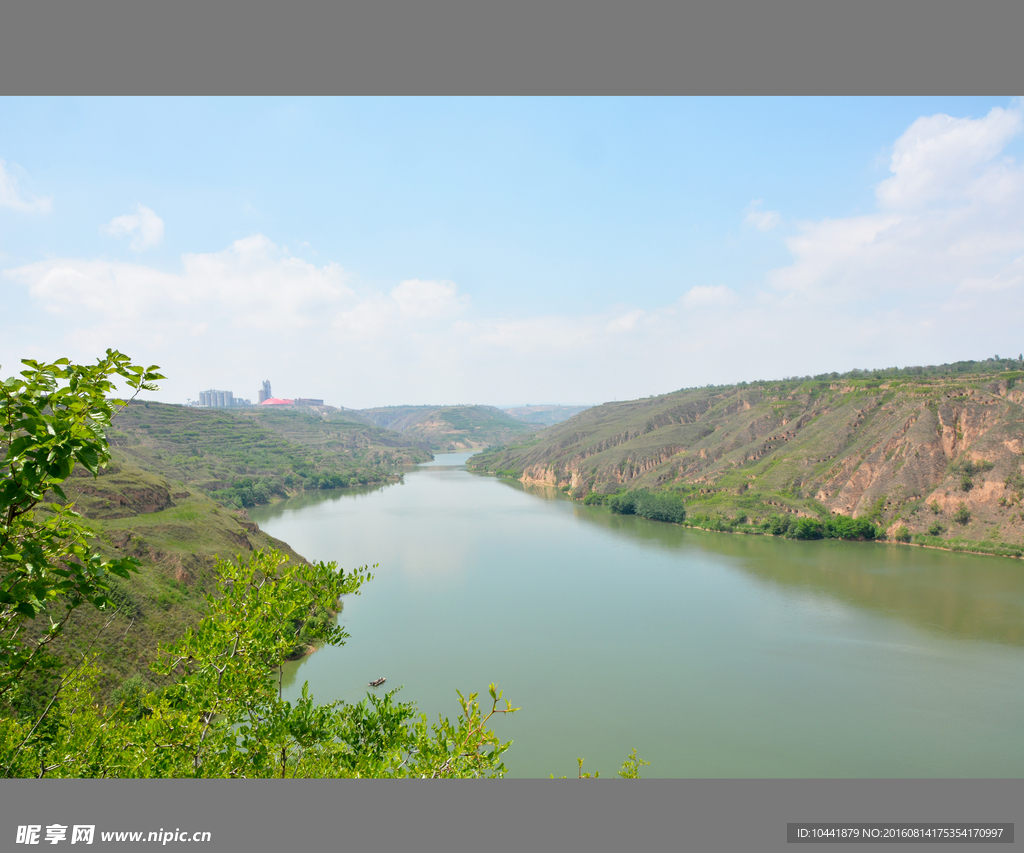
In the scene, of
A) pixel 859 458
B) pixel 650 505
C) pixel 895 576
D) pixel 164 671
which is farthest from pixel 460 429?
pixel 164 671

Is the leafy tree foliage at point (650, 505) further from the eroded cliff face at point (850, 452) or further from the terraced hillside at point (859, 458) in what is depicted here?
the eroded cliff face at point (850, 452)

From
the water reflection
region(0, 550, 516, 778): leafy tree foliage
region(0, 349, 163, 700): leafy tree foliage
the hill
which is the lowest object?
the water reflection

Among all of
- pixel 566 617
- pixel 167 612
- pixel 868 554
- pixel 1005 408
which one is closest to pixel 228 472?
pixel 167 612

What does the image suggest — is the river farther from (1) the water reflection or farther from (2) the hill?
(2) the hill

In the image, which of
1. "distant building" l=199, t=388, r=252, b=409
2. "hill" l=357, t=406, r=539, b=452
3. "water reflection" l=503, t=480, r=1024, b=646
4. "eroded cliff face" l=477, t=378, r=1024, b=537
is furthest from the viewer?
"distant building" l=199, t=388, r=252, b=409

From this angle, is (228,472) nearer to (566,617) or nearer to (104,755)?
(566,617)

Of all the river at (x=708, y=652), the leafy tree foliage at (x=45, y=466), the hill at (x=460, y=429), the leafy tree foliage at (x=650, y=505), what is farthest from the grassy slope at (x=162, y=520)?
the hill at (x=460, y=429)

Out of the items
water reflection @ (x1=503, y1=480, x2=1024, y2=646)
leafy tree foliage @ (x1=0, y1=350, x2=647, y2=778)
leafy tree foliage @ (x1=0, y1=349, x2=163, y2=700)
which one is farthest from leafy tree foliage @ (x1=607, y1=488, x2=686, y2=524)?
leafy tree foliage @ (x1=0, y1=349, x2=163, y2=700)
